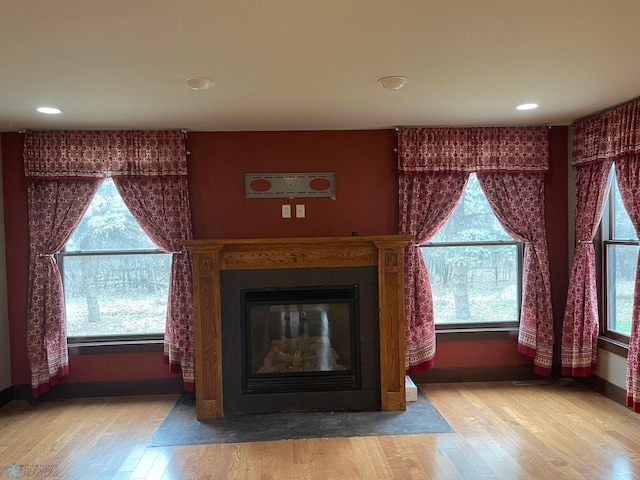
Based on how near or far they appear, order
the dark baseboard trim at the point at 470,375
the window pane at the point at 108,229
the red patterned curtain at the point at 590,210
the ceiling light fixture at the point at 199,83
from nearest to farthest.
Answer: the ceiling light fixture at the point at 199,83 → the red patterned curtain at the point at 590,210 → the window pane at the point at 108,229 → the dark baseboard trim at the point at 470,375

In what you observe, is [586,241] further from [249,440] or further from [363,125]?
[249,440]

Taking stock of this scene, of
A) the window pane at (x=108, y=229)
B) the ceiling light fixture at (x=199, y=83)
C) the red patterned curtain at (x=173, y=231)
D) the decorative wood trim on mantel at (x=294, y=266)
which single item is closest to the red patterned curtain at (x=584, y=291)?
the decorative wood trim on mantel at (x=294, y=266)

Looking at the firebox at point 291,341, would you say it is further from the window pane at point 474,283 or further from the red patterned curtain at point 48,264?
the red patterned curtain at point 48,264

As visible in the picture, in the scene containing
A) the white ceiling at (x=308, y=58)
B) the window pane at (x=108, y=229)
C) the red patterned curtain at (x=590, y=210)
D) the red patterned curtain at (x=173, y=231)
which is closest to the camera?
the white ceiling at (x=308, y=58)

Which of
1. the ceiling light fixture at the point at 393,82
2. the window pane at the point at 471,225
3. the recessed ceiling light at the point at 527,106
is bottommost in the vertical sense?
the window pane at the point at 471,225

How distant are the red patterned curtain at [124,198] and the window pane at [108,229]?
14cm

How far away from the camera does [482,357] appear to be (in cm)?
418

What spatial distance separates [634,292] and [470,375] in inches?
58.9

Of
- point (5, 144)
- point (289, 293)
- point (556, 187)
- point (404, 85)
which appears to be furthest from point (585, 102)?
point (5, 144)

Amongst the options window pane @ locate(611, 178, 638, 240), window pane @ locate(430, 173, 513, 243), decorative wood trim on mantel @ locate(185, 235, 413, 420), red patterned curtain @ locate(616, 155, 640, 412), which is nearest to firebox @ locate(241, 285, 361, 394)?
decorative wood trim on mantel @ locate(185, 235, 413, 420)

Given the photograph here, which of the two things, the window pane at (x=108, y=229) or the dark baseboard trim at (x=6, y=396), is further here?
the window pane at (x=108, y=229)

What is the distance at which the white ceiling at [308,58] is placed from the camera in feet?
5.98

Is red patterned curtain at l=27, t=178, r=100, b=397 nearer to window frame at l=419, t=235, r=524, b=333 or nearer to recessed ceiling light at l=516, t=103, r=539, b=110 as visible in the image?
window frame at l=419, t=235, r=524, b=333

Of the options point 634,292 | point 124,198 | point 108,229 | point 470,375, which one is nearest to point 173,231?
point 124,198
